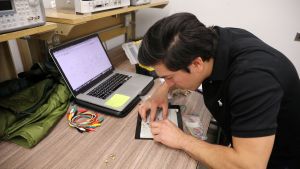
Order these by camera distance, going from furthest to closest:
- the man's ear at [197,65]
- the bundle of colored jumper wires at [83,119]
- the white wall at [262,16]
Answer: the white wall at [262,16]
the bundle of colored jumper wires at [83,119]
the man's ear at [197,65]

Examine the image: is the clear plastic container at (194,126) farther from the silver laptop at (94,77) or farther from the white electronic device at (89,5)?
the white electronic device at (89,5)

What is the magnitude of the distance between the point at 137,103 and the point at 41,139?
1.49ft

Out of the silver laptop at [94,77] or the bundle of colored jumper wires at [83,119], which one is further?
the silver laptop at [94,77]

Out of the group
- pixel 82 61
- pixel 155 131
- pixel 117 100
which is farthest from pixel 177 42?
pixel 82 61

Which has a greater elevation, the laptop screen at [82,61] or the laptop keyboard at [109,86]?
the laptop screen at [82,61]

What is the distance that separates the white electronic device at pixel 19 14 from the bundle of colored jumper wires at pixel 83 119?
399 millimetres

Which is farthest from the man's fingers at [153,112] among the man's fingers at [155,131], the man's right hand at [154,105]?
the man's fingers at [155,131]

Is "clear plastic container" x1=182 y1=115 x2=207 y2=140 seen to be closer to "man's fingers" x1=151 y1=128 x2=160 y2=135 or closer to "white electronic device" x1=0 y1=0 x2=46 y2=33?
"man's fingers" x1=151 y1=128 x2=160 y2=135

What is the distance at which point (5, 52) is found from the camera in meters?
1.08

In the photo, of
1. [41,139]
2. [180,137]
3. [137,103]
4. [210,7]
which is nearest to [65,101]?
[41,139]

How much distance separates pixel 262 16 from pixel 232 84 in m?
1.27

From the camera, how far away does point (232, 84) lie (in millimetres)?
733

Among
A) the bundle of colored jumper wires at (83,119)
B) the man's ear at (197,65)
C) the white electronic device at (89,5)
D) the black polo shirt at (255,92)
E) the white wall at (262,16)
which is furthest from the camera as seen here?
the white wall at (262,16)

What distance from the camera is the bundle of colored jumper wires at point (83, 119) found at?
3.01 ft
